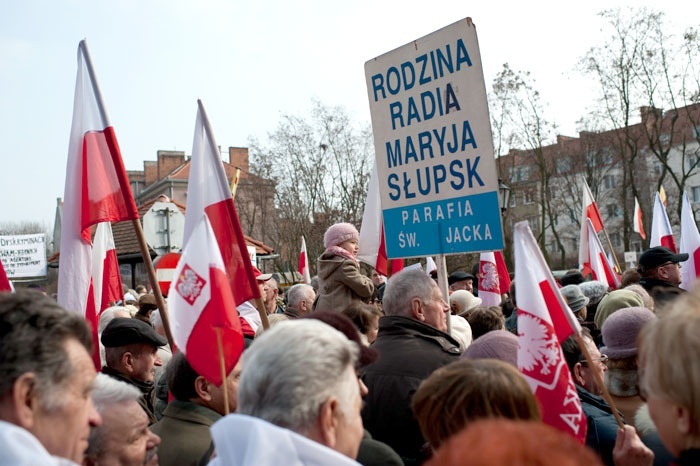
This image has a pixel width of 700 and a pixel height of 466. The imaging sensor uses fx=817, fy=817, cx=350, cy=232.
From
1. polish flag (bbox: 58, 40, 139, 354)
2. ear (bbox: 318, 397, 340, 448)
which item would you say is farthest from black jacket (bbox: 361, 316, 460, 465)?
polish flag (bbox: 58, 40, 139, 354)

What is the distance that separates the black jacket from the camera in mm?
4023

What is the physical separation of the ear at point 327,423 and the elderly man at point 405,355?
1.61 metres

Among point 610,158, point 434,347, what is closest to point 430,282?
point 434,347

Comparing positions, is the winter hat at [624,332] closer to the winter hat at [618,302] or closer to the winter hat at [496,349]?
the winter hat at [496,349]

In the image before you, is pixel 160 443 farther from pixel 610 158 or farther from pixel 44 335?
pixel 610 158

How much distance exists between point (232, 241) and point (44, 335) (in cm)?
235

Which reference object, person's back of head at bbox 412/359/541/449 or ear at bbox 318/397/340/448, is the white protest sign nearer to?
person's back of head at bbox 412/359/541/449

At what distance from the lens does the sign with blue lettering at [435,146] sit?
5.00 metres

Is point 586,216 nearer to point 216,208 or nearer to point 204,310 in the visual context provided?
point 216,208

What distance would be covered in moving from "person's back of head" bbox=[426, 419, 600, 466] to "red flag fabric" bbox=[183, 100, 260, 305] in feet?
10.2

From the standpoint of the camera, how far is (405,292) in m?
4.61

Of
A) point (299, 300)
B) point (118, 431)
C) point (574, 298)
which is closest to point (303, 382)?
point (118, 431)

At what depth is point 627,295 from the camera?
21.3ft

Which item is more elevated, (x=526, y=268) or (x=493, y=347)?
(x=526, y=268)
